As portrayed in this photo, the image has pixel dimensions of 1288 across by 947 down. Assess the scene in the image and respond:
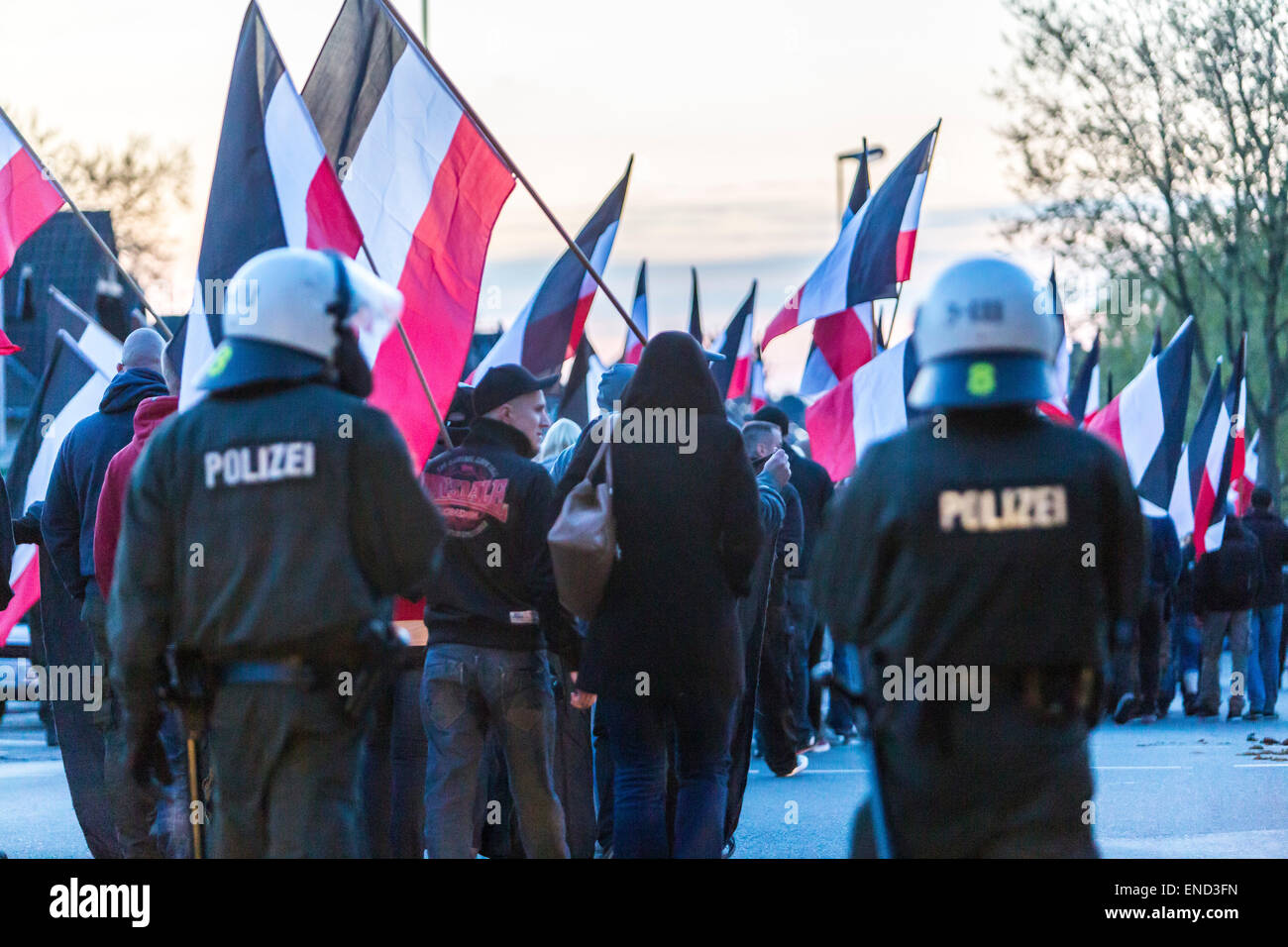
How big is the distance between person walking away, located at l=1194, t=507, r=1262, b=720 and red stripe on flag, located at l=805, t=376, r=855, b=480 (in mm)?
4416

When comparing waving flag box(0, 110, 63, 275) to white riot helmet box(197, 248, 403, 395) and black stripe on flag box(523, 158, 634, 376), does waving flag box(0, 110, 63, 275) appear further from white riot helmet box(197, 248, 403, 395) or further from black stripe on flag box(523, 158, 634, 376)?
white riot helmet box(197, 248, 403, 395)

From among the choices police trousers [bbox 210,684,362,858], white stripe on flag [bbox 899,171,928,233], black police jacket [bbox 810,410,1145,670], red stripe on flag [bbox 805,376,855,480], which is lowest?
police trousers [bbox 210,684,362,858]

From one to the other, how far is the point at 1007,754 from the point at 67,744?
16.9 ft

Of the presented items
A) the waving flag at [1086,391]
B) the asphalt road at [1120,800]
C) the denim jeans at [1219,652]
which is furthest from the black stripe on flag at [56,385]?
the waving flag at [1086,391]

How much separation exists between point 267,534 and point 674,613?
215cm

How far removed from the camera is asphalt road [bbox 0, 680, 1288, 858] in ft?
26.8

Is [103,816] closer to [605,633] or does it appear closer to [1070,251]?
[605,633]

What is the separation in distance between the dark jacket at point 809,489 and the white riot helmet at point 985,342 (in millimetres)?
8107

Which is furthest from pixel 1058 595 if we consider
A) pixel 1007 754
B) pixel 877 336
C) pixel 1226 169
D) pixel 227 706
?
pixel 1226 169

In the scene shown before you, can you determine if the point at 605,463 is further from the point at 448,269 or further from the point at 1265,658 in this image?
the point at 1265,658

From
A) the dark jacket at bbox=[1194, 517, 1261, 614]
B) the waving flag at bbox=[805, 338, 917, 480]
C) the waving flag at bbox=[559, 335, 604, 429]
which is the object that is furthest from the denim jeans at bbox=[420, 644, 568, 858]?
the dark jacket at bbox=[1194, 517, 1261, 614]

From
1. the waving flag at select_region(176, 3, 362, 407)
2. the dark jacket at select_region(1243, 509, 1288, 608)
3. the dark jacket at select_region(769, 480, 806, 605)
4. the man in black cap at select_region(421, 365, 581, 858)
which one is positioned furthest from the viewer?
the dark jacket at select_region(1243, 509, 1288, 608)

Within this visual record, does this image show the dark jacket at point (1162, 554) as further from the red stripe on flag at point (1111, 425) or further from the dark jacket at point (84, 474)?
the dark jacket at point (84, 474)

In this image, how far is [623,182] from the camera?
11148 mm
